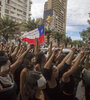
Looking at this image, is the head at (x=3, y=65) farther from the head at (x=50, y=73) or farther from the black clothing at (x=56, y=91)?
the black clothing at (x=56, y=91)

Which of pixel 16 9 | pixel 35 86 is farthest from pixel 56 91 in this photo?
pixel 16 9

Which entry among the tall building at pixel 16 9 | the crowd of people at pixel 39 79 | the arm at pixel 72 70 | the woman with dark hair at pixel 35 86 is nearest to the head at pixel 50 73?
the crowd of people at pixel 39 79

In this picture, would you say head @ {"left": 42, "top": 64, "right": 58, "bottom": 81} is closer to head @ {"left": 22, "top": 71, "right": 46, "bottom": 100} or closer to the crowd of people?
the crowd of people

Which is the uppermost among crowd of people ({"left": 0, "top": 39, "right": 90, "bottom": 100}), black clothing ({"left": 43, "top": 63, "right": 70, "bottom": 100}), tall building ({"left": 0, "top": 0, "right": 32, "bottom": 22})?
tall building ({"left": 0, "top": 0, "right": 32, "bottom": 22})

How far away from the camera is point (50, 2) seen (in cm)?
9912

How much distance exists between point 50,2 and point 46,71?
346 ft

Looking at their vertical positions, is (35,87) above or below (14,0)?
below

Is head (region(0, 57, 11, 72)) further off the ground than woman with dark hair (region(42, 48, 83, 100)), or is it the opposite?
head (region(0, 57, 11, 72))

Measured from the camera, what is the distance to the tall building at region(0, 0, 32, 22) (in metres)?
44.9

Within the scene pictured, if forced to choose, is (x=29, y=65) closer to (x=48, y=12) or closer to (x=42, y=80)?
(x=42, y=80)

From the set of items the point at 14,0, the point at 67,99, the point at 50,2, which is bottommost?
the point at 67,99

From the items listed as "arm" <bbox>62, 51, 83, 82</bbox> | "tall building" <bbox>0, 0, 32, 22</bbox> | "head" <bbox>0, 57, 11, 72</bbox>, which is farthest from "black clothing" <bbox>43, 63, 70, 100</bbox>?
"tall building" <bbox>0, 0, 32, 22</bbox>

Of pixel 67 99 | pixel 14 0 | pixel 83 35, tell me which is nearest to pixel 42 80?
pixel 67 99

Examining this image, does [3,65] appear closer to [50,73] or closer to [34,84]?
[34,84]
